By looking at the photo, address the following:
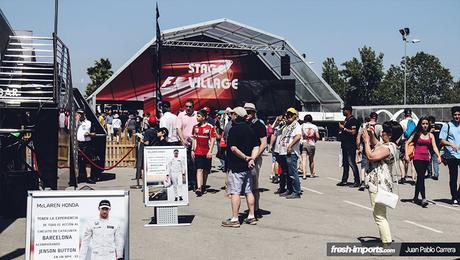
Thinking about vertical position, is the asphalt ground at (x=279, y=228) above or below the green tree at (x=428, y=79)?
below

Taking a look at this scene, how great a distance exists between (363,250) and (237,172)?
2334 millimetres

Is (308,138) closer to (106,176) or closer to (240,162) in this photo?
(106,176)

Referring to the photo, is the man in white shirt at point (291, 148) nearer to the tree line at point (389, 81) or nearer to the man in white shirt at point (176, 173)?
the man in white shirt at point (176, 173)

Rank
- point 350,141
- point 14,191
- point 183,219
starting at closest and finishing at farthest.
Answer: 1. point 183,219
2. point 14,191
3. point 350,141

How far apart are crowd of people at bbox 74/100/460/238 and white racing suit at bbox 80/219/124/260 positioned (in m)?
3.50

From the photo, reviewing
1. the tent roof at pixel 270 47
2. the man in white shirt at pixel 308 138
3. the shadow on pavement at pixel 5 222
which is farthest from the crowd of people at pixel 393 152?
the tent roof at pixel 270 47

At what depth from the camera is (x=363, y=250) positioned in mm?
7250

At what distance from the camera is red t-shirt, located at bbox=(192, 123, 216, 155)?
→ 39.5ft

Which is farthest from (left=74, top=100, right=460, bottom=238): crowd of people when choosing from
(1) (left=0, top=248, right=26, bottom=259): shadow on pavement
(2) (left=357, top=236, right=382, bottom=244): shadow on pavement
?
(1) (left=0, top=248, right=26, bottom=259): shadow on pavement

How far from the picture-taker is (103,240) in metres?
5.20

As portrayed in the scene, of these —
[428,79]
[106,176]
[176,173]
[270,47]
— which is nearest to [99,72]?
[270,47]

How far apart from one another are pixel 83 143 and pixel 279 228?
7.83 m

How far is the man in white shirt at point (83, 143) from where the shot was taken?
588 inches

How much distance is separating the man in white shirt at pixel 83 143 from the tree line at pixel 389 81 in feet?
163
